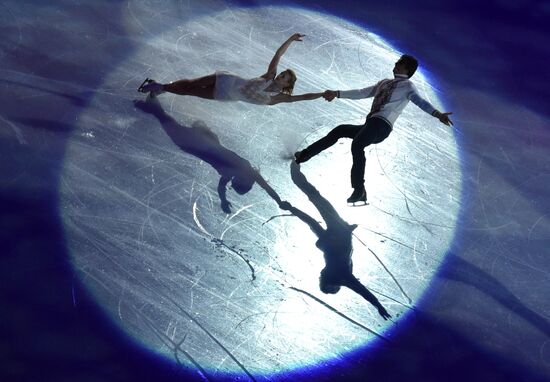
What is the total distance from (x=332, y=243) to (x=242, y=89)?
182 centimetres

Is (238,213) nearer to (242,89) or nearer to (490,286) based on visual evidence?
(242,89)

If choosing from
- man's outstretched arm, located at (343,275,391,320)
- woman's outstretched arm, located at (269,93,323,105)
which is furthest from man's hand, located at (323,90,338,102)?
man's outstretched arm, located at (343,275,391,320)

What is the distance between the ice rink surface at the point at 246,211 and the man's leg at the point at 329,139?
0.17m

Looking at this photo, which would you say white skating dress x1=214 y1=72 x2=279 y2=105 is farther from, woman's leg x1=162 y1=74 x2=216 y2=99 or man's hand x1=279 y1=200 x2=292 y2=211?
man's hand x1=279 y1=200 x2=292 y2=211

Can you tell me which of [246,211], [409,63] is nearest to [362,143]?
[409,63]

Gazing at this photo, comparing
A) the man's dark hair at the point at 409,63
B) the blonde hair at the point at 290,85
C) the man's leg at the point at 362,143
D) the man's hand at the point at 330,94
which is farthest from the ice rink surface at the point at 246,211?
the man's dark hair at the point at 409,63

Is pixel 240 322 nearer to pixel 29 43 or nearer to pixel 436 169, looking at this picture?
pixel 436 169

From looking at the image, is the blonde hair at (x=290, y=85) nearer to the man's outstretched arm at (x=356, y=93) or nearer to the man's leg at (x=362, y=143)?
the man's outstretched arm at (x=356, y=93)

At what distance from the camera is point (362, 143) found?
6.46 metres

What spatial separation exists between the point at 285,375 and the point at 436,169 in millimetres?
3131

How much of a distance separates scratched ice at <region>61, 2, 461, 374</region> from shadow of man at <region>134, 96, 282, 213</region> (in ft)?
0.15

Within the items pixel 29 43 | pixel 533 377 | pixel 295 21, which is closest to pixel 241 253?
pixel 533 377

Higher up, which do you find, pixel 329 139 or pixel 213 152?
pixel 329 139

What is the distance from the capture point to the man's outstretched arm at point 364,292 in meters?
5.65
